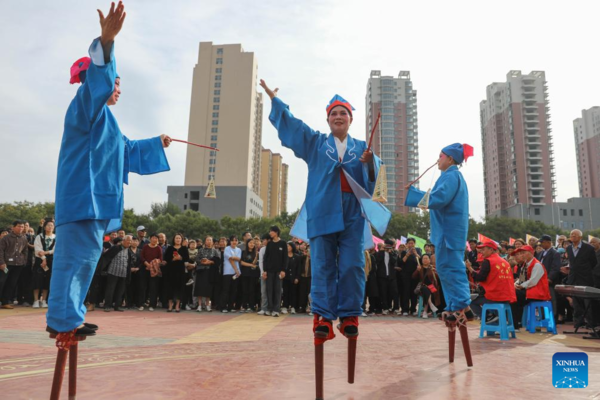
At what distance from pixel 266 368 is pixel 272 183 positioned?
109m

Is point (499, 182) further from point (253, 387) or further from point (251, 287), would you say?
point (253, 387)

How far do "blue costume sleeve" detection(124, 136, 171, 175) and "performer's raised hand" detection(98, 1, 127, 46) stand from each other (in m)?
0.90

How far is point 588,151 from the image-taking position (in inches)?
3917

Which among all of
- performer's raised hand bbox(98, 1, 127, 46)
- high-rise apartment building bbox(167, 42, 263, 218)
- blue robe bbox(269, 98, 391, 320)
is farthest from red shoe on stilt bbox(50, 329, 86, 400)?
high-rise apartment building bbox(167, 42, 263, 218)

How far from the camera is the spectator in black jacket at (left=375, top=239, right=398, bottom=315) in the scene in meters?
11.8

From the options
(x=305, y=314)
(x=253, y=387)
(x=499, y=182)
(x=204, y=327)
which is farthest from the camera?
(x=499, y=182)

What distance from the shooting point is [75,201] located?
270cm

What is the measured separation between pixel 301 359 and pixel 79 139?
9.37 ft

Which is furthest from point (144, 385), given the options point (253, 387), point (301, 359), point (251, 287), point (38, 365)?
point (251, 287)

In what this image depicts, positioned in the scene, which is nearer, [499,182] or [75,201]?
[75,201]

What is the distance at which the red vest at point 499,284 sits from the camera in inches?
267

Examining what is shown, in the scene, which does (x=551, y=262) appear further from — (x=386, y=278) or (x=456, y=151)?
(x=456, y=151)

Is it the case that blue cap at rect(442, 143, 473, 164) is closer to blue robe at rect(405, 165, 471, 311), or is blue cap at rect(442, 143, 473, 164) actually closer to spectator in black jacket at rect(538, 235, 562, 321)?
blue robe at rect(405, 165, 471, 311)

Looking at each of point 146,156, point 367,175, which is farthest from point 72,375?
point 367,175
